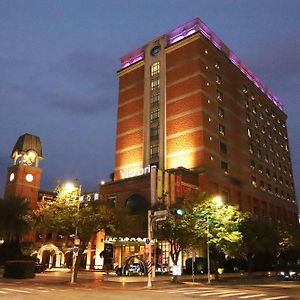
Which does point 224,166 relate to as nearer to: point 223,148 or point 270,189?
point 223,148

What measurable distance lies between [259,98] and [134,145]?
3988 centimetres

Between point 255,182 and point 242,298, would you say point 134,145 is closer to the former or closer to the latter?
point 255,182

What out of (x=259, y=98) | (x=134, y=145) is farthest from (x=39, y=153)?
(x=259, y=98)

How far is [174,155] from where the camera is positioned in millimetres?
77688

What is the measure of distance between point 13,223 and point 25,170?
1324 inches

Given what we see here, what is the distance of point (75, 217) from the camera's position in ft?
115

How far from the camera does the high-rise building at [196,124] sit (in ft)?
247

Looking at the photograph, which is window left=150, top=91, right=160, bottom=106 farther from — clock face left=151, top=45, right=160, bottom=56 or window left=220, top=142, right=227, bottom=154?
window left=220, top=142, right=227, bottom=154

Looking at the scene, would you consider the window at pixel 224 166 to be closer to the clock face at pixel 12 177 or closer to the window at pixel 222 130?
the window at pixel 222 130

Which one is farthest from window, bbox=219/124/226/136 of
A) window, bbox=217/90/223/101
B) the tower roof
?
the tower roof

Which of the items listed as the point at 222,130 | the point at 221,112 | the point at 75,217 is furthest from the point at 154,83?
the point at 75,217

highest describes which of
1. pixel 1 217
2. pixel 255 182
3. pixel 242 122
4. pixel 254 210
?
pixel 242 122

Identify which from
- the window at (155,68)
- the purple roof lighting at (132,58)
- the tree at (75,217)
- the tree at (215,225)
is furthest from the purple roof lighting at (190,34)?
the tree at (75,217)

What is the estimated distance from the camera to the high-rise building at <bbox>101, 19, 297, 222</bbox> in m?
75.4
